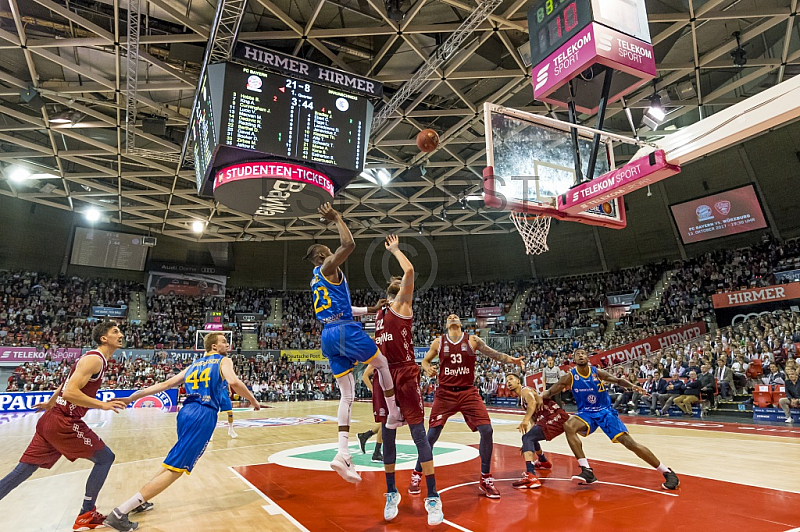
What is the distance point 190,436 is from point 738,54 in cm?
1649

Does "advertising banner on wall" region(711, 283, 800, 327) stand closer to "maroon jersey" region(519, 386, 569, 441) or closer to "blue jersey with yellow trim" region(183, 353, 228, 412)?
"maroon jersey" region(519, 386, 569, 441)

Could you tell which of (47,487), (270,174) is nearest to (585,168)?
(270,174)

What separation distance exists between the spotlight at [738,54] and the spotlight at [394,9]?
30.7 ft

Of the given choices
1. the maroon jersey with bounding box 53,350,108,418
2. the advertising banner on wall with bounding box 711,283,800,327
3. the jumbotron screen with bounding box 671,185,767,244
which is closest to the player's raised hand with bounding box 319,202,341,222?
the maroon jersey with bounding box 53,350,108,418

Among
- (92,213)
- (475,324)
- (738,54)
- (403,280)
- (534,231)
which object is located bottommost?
(403,280)

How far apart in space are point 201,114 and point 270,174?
275 cm

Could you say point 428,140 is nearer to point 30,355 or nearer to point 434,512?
point 434,512

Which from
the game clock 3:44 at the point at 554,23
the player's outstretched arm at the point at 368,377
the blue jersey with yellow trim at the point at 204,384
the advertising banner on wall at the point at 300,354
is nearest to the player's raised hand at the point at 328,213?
the blue jersey with yellow trim at the point at 204,384

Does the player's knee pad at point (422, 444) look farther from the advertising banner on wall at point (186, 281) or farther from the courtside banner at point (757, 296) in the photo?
the advertising banner on wall at point (186, 281)

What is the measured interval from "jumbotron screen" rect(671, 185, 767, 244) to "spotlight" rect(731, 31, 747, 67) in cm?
984

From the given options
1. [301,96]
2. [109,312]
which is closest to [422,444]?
[301,96]

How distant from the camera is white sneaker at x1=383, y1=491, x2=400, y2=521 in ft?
13.9

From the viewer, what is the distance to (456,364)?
546 cm

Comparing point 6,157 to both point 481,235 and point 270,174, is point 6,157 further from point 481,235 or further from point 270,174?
point 481,235
